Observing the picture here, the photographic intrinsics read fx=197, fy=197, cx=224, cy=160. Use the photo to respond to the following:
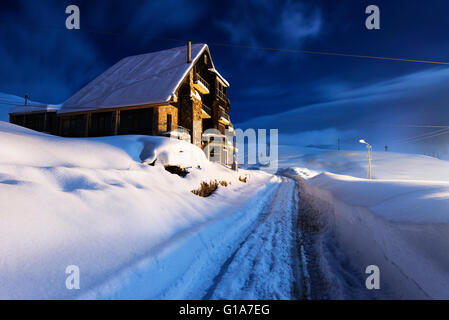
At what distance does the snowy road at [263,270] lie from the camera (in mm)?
2396

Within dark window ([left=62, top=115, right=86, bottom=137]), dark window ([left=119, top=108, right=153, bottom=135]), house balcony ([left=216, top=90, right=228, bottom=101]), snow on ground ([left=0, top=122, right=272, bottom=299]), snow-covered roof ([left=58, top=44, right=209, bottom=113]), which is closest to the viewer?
snow on ground ([left=0, top=122, right=272, bottom=299])

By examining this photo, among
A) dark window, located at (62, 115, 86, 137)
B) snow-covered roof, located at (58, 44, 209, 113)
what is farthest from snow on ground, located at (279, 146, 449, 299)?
dark window, located at (62, 115, 86, 137)

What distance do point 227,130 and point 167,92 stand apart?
12602 mm

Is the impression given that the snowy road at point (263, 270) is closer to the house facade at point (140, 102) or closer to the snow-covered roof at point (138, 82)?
the house facade at point (140, 102)

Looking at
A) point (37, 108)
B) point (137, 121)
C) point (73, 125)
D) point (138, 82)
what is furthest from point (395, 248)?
point (37, 108)

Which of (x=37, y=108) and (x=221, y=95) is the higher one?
(x=221, y=95)

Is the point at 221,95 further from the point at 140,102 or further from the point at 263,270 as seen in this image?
the point at 263,270

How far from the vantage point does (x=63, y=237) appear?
2.65m

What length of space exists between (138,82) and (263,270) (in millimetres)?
16819

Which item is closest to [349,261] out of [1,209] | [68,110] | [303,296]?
[303,296]

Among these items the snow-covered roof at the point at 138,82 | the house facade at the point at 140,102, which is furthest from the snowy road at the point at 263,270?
the snow-covered roof at the point at 138,82

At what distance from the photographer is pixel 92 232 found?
9.65ft

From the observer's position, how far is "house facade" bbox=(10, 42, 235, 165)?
14.4 meters

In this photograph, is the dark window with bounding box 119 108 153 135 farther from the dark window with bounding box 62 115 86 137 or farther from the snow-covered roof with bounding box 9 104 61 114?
the snow-covered roof with bounding box 9 104 61 114
